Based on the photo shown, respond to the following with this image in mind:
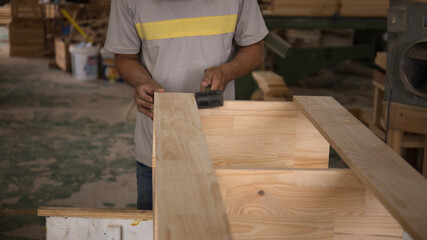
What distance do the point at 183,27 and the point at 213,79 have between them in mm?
270

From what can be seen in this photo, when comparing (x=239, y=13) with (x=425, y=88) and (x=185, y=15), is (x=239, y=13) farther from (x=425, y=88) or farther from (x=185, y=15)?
(x=425, y=88)

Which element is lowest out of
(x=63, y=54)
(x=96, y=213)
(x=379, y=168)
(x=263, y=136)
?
(x=63, y=54)

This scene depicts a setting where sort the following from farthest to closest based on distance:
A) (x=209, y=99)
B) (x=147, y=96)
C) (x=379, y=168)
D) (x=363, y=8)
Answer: (x=363, y=8), (x=147, y=96), (x=209, y=99), (x=379, y=168)

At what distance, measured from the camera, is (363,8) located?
5.17m

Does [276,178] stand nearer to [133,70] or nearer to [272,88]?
[133,70]

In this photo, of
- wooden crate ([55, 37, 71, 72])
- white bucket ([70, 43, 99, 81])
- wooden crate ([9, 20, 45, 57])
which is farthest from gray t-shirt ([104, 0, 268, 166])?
wooden crate ([9, 20, 45, 57])

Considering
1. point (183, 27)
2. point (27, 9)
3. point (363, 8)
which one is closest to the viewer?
point (183, 27)

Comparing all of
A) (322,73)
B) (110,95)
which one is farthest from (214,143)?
(322,73)

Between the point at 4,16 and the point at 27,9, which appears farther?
the point at 4,16

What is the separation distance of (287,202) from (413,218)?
0.38m

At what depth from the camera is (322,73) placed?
7.80 meters

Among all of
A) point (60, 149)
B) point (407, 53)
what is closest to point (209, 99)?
point (407, 53)

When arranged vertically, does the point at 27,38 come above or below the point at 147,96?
below

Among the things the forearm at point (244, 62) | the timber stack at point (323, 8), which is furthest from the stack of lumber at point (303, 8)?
the forearm at point (244, 62)
